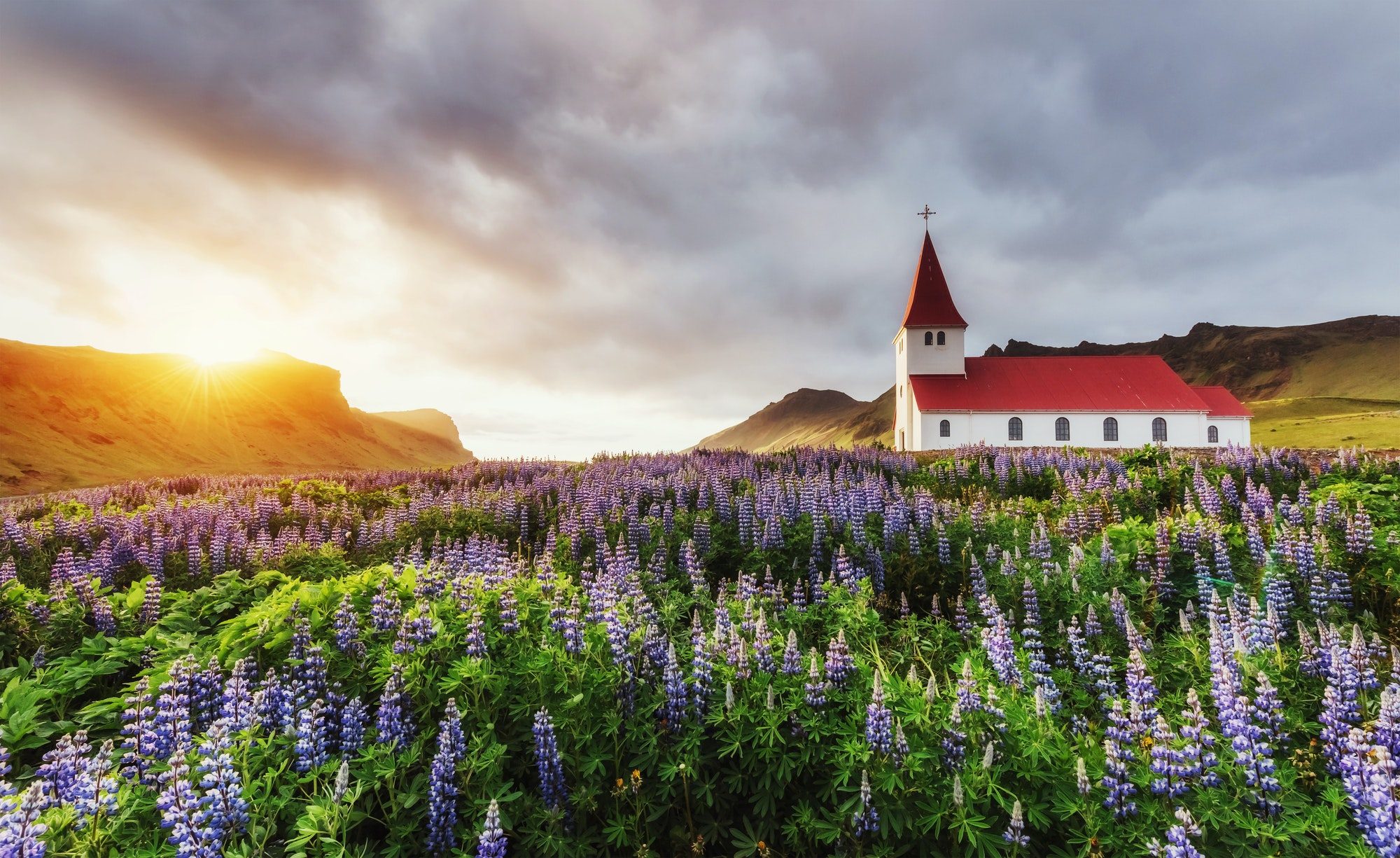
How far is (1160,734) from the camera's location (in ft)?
9.81

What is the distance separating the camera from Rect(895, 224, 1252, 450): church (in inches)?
1859

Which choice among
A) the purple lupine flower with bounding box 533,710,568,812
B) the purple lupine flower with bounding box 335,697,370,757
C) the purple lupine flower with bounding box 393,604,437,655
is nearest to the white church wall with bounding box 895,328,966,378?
the purple lupine flower with bounding box 393,604,437,655

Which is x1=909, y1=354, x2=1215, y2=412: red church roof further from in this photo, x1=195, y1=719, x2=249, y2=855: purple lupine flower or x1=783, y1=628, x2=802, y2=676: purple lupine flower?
x1=195, y1=719, x2=249, y2=855: purple lupine flower

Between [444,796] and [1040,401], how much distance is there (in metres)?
53.3

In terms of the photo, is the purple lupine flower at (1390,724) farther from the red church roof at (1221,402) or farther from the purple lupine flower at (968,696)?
the red church roof at (1221,402)

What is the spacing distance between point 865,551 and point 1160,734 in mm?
4616

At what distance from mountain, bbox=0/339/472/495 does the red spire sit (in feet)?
138

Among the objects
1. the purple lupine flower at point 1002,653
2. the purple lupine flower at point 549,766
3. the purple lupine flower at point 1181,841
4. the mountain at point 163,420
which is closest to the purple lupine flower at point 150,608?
the purple lupine flower at point 549,766

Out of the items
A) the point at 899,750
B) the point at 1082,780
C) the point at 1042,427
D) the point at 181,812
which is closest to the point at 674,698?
the point at 899,750

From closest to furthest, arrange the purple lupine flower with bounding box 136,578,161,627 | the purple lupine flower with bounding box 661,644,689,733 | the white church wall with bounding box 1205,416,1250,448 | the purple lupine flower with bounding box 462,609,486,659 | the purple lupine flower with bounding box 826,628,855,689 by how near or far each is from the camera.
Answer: the purple lupine flower with bounding box 661,644,689,733 → the purple lupine flower with bounding box 826,628,855,689 → the purple lupine flower with bounding box 462,609,486,659 → the purple lupine flower with bounding box 136,578,161,627 → the white church wall with bounding box 1205,416,1250,448

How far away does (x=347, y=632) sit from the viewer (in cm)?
435

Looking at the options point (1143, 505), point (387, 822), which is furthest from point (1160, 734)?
point (1143, 505)

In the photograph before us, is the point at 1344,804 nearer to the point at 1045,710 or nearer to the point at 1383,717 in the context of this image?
the point at 1383,717

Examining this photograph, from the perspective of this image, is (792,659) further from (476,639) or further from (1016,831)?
(476,639)
